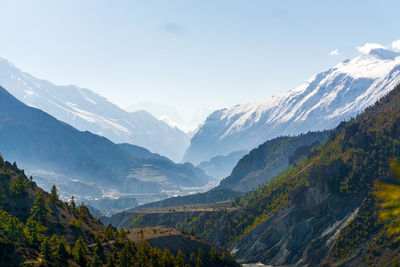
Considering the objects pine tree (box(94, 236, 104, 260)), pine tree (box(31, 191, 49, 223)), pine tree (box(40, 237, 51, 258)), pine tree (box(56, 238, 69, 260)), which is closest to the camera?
pine tree (box(40, 237, 51, 258))

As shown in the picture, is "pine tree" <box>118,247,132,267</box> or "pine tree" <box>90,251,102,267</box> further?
"pine tree" <box>118,247,132,267</box>

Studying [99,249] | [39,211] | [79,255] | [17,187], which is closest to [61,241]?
[79,255]

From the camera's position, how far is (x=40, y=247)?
123438mm

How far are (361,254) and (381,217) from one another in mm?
197121

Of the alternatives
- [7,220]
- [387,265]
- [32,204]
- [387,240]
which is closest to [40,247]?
[7,220]

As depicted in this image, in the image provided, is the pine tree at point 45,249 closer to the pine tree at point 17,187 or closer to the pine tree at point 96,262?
the pine tree at point 96,262

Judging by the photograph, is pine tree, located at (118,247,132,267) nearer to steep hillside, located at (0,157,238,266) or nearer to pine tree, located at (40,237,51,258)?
steep hillside, located at (0,157,238,266)

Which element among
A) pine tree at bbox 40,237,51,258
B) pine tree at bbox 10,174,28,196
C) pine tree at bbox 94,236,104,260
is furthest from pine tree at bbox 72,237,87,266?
pine tree at bbox 10,174,28,196

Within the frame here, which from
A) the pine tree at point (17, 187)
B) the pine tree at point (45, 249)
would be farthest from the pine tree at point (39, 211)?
the pine tree at point (45, 249)

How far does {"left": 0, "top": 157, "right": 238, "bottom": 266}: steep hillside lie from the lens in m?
117

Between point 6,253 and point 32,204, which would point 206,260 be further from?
point 6,253

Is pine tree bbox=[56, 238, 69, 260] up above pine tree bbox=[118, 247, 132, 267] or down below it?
above

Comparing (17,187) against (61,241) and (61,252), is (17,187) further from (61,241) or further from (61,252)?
(61,252)

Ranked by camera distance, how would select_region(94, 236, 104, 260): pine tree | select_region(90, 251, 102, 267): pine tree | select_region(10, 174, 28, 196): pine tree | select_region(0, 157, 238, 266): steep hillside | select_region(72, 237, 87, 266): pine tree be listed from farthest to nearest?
select_region(10, 174, 28, 196): pine tree → select_region(94, 236, 104, 260): pine tree → select_region(90, 251, 102, 267): pine tree → select_region(72, 237, 87, 266): pine tree → select_region(0, 157, 238, 266): steep hillside
